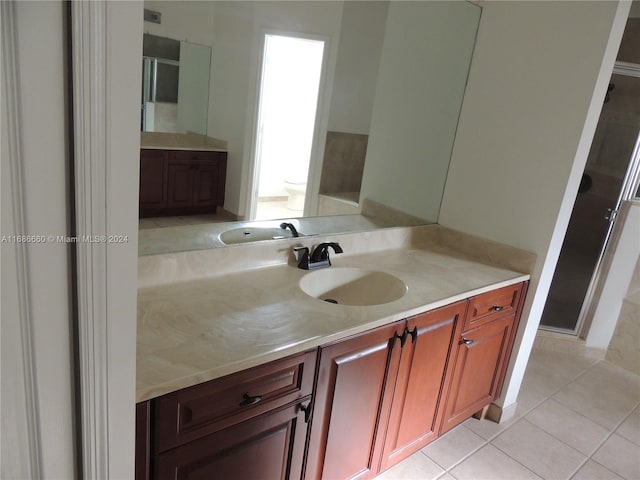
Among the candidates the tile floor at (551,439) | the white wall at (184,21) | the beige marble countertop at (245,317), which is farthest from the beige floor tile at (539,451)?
the white wall at (184,21)

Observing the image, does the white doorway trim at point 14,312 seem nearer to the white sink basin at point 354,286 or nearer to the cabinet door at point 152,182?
the cabinet door at point 152,182

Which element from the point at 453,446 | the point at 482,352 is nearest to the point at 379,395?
the point at 482,352

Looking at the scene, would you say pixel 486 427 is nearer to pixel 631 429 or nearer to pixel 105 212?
pixel 631 429

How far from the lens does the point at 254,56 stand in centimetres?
170

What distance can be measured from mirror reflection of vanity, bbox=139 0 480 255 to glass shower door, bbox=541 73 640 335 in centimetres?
146

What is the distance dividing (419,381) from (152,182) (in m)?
1.26

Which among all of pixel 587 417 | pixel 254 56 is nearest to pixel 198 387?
pixel 254 56

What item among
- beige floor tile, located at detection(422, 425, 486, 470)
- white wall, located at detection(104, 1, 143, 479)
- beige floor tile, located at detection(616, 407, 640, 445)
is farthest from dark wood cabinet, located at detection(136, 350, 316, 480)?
beige floor tile, located at detection(616, 407, 640, 445)

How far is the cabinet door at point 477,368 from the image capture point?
200 centimetres

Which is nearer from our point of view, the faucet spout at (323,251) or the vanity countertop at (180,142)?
the vanity countertop at (180,142)

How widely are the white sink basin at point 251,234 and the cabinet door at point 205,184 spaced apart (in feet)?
0.43

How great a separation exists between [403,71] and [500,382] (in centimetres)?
168

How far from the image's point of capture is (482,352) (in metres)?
2.11

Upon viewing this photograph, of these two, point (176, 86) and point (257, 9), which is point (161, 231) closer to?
point (176, 86)
